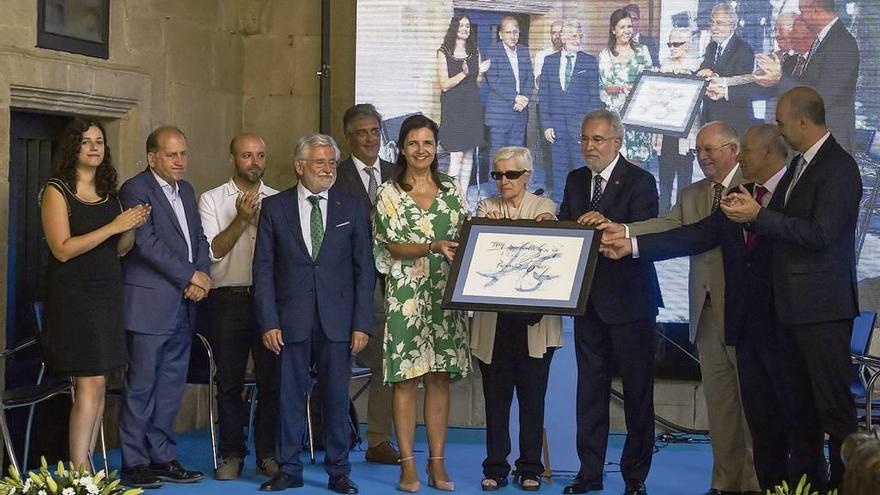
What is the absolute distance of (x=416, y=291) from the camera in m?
5.96

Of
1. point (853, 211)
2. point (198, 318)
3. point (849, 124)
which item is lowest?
point (198, 318)

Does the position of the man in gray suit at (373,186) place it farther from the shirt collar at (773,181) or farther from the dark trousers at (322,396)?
the shirt collar at (773,181)

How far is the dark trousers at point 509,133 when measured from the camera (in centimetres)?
804

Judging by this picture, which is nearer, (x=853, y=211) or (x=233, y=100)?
(x=853, y=211)

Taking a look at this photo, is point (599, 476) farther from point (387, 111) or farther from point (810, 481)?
point (387, 111)

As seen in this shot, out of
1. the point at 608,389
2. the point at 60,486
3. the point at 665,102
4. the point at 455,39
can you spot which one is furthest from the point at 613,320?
the point at 60,486

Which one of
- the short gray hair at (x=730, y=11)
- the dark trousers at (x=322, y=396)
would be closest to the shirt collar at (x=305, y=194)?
the dark trousers at (x=322, y=396)

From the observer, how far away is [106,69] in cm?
714

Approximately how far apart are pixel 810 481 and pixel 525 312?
1372mm

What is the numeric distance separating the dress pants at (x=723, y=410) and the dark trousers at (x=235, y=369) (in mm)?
2130

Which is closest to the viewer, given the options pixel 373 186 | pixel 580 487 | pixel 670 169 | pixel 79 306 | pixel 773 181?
pixel 773 181

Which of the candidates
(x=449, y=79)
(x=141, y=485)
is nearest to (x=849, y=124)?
(x=449, y=79)

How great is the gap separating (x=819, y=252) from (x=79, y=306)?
317 cm

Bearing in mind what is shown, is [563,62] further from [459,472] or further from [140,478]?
[140,478]
